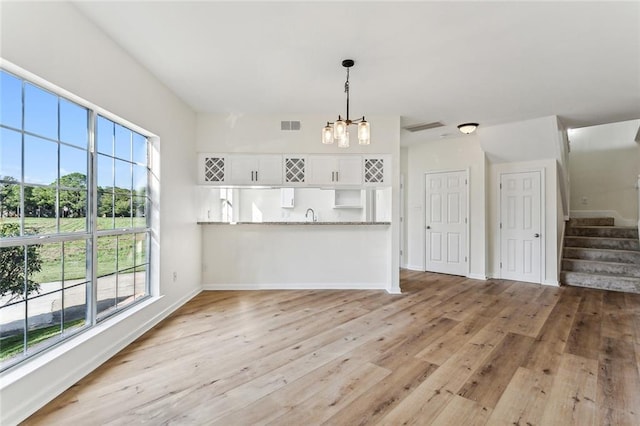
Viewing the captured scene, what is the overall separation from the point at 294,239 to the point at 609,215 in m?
6.82

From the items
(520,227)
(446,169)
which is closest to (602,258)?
(520,227)

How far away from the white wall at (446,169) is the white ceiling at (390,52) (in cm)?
155

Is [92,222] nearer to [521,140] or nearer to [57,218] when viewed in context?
[57,218]

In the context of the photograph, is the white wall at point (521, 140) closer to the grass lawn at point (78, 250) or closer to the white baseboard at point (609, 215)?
the white baseboard at point (609, 215)

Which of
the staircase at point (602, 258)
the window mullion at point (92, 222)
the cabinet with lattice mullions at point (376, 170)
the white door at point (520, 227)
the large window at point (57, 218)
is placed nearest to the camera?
the large window at point (57, 218)

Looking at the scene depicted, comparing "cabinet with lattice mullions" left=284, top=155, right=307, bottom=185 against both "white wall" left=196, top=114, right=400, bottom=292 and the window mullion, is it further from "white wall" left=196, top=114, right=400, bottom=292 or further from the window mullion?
the window mullion

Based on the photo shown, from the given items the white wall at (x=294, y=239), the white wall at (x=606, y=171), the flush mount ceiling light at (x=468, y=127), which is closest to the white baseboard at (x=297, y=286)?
the white wall at (x=294, y=239)

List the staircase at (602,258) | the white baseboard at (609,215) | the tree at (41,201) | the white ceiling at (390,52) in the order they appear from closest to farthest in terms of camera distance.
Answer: the tree at (41,201)
the white ceiling at (390,52)
the staircase at (602,258)
the white baseboard at (609,215)

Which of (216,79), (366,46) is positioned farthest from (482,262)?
(216,79)

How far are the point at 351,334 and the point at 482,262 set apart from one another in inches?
145

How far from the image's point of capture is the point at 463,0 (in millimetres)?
2031

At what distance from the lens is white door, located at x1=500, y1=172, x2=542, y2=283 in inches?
203

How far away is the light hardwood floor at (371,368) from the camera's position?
1768 mm

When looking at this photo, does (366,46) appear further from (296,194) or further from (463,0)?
(296,194)
